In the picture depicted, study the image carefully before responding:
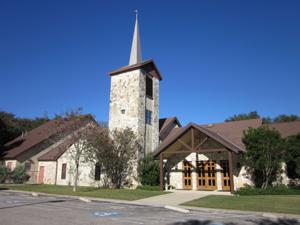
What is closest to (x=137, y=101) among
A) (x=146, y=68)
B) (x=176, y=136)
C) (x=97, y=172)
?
(x=146, y=68)

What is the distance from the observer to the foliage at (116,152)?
23.4m

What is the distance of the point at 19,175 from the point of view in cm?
2973

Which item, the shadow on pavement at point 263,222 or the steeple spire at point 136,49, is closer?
the shadow on pavement at point 263,222

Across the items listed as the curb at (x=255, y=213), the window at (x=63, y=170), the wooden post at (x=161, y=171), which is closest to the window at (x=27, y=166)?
the window at (x=63, y=170)

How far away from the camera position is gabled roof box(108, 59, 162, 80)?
2745 cm

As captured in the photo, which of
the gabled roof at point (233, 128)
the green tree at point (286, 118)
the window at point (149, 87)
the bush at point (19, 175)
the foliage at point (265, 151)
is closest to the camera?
the foliage at point (265, 151)

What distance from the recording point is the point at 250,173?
2050cm

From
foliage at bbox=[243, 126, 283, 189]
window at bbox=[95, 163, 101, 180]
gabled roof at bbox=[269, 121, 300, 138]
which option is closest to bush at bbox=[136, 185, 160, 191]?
window at bbox=[95, 163, 101, 180]

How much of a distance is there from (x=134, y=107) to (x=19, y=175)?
1541 centimetres

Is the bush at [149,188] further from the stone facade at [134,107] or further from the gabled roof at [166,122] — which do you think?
the gabled roof at [166,122]

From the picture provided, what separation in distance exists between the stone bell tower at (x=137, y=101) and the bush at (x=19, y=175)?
11.8 metres

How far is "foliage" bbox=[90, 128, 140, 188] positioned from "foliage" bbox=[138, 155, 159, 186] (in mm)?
1279

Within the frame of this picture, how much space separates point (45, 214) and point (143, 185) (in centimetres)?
1370

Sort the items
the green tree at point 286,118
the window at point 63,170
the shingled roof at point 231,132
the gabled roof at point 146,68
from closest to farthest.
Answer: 1. the shingled roof at point 231,132
2. the gabled roof at point 146,68
3. the window at point 63,170
4. the green tree at point 286,118
